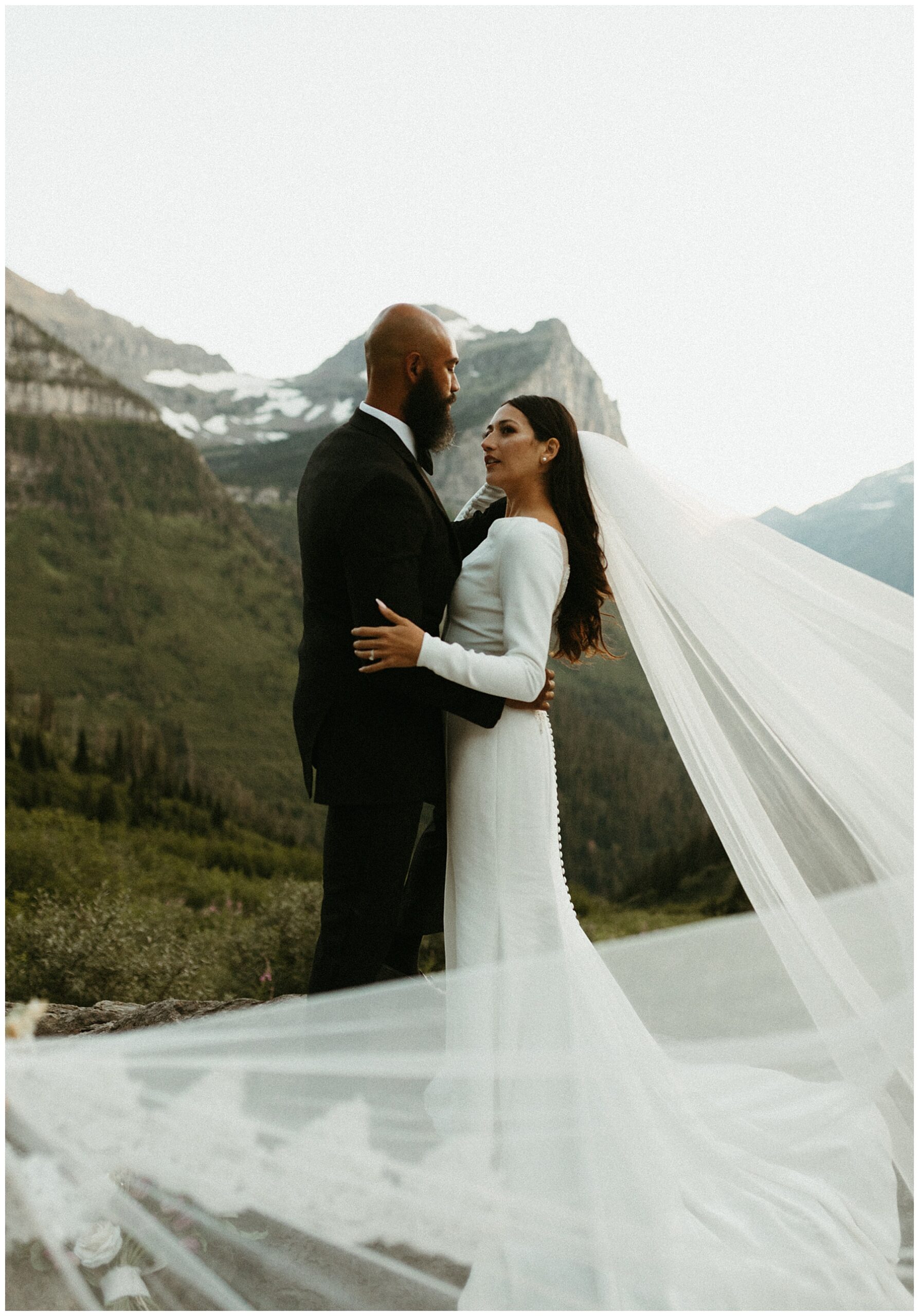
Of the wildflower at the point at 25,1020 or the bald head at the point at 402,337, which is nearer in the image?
the wildflower at the point at 25,1020

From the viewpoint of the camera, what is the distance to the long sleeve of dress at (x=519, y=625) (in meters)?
2.18

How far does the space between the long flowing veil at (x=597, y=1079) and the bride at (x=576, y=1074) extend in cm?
1

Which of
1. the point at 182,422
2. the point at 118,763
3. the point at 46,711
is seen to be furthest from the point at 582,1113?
the point at 182,422

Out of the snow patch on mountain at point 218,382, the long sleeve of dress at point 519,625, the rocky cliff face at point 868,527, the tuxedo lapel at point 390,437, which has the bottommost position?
the long sleeve of dress at point 519,625

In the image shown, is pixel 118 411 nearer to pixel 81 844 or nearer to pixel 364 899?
pixel 81 844

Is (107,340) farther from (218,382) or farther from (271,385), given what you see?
(271,385)

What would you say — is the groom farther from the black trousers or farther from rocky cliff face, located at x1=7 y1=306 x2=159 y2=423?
rocky cliff face, located at x1=7 y1=306 x2=159 y2=423

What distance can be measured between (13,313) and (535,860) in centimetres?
3223

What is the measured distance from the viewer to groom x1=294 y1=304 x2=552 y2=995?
7.48 ft

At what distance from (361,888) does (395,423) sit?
1.20m

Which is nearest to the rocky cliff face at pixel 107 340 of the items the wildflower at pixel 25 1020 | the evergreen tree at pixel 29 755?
the evergreen tree at pixel 29 755

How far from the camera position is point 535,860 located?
7.77 ft

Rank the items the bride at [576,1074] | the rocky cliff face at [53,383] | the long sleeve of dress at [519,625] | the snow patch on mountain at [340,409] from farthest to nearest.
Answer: the snow patch on mountain at [340,409] → the rocky cliff face at [53,383] → the long sleeve of dress at [519,625] → the bride at [576,1074]

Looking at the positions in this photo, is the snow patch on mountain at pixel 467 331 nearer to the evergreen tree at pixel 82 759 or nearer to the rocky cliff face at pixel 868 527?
the rocky cliff face at pixel 868 527
